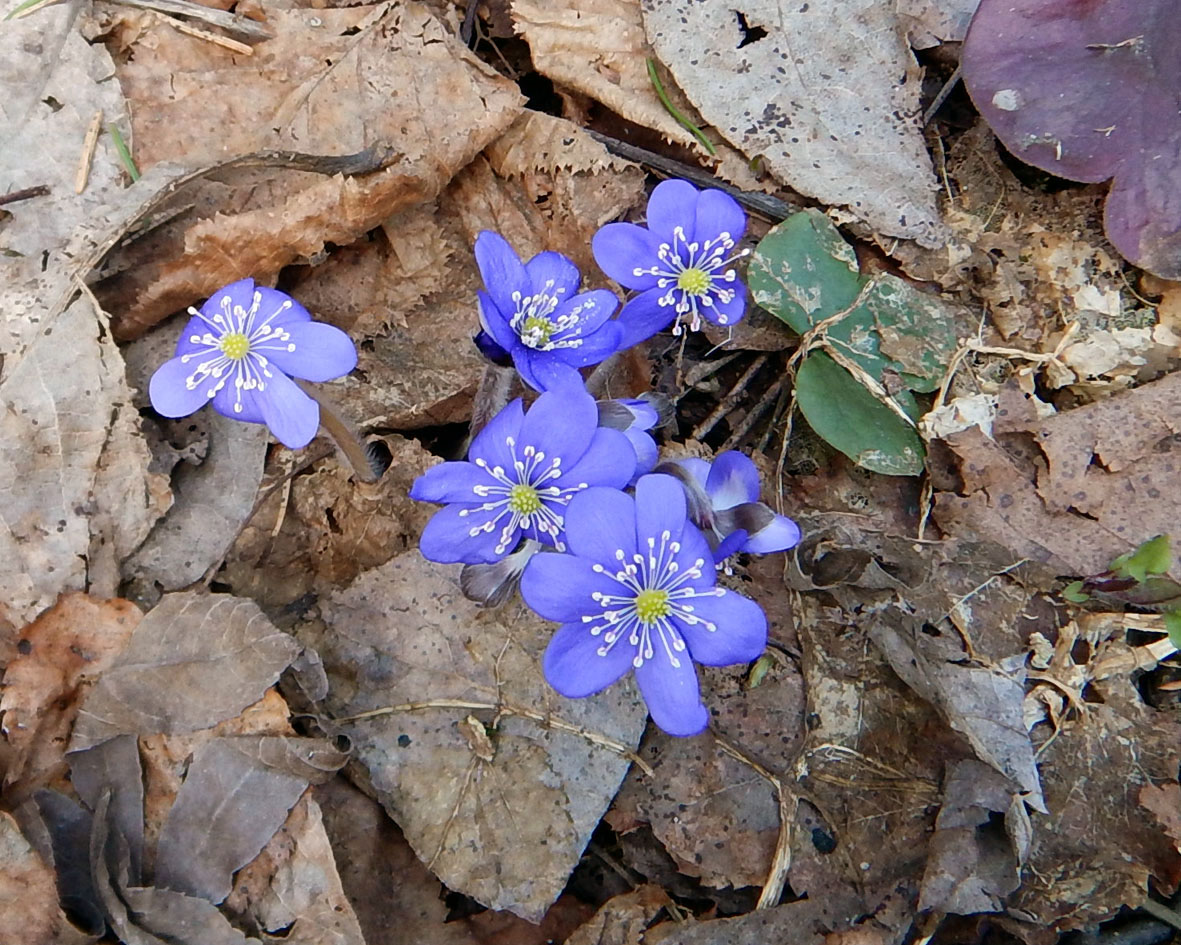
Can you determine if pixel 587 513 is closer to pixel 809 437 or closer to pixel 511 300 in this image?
pixel 511 300

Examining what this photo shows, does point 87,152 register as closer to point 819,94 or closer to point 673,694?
point 819,94

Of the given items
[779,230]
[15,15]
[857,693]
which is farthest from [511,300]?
[15,15]

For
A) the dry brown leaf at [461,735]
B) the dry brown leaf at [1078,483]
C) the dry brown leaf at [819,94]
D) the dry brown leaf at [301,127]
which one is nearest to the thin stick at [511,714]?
the dry brown leaf at [461,735]

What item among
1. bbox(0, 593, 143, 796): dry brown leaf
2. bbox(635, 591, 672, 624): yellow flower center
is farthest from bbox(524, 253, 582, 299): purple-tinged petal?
bbox(0, 593, 143, 796): dry brown leaf

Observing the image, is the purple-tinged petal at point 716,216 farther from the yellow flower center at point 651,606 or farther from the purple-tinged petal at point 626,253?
the yellow flower center at point 651,606

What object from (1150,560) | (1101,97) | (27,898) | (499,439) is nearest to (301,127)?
(499,439)
